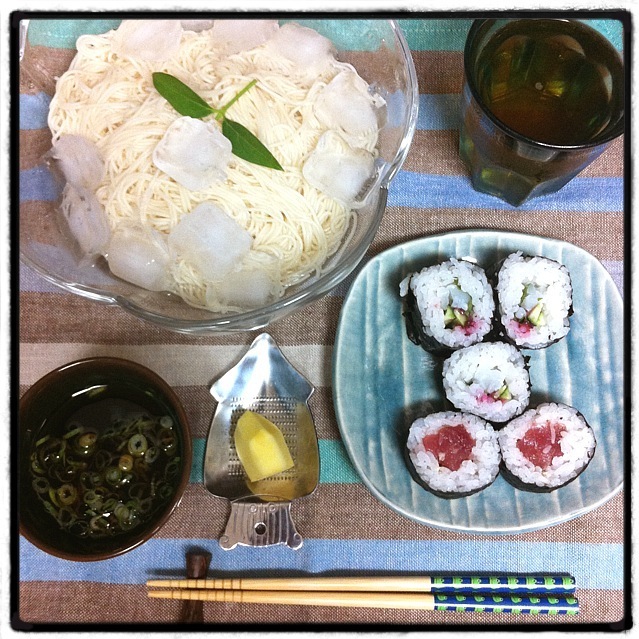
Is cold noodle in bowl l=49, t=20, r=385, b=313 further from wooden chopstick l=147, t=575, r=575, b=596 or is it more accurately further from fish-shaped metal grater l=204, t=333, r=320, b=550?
wooden chopstick l=147, t=575, r=575, b=596

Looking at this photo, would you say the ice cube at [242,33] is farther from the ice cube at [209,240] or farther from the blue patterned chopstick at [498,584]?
the blue patterned chopstick at [498,584]

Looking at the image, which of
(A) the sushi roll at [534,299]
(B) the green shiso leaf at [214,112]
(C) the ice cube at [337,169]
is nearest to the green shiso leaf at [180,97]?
(B) the green shiso leaf at [214,112]

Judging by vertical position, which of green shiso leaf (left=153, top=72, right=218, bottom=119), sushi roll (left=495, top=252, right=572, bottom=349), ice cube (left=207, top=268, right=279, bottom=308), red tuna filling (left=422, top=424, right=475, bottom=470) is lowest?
red tuna filling (left=422, top=424, right=475, bottom=470)

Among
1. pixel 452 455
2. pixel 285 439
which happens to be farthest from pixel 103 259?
pixel 452 455

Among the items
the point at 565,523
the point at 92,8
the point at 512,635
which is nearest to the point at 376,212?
the point at 92,8

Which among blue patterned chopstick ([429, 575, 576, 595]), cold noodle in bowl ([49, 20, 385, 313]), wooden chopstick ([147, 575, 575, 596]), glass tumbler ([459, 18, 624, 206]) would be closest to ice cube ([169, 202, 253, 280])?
cold noodle in bowl ([49, 20, 385, 313])
